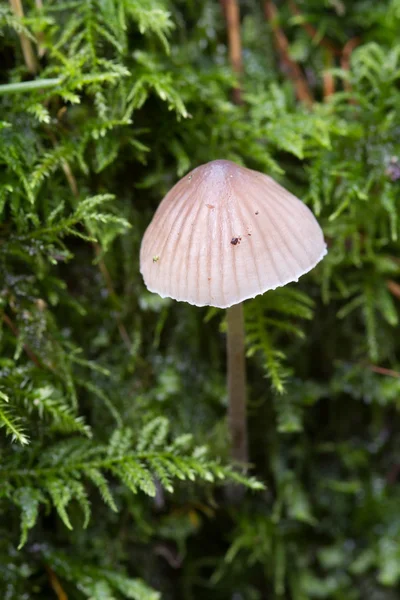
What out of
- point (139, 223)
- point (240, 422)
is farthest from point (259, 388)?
point (139, 223)

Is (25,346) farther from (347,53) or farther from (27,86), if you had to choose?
(347,53)

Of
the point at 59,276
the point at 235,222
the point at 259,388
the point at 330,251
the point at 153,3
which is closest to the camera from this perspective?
the point at 235,222

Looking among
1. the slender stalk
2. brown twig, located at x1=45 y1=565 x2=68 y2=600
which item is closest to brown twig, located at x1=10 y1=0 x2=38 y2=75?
the slender stalk

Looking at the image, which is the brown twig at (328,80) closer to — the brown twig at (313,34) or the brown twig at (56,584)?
the brown twig at (313,34)

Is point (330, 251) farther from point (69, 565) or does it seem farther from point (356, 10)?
point (69, 565)

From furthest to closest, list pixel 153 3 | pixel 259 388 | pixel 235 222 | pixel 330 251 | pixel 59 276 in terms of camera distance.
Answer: pixel 259 388 < pixel 330 251 < pixel 59 276 < pixel 153 3 < pixel 235 222

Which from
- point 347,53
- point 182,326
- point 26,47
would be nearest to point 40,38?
point 26,47
